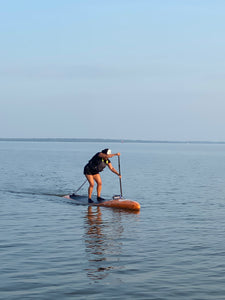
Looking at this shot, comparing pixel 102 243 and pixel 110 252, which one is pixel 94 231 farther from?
pixel 110 252

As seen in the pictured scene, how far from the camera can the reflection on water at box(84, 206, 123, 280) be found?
9.51m

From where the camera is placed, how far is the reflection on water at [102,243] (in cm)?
951

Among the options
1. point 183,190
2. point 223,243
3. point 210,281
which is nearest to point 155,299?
point 210,281

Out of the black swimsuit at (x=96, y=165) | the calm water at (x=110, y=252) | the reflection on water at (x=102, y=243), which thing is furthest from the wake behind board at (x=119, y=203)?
the black swimsuit at (x=96, y=165)

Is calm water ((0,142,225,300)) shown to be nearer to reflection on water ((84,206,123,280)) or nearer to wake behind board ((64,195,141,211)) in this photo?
reflection on water ((84,206,123,280))

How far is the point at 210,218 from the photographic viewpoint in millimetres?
16688

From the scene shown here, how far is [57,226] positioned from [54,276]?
5.68 metres

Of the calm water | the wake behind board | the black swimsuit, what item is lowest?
the calm water

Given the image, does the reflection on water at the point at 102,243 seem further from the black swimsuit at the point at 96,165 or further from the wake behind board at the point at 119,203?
the black swimsuit at the point at 96,165

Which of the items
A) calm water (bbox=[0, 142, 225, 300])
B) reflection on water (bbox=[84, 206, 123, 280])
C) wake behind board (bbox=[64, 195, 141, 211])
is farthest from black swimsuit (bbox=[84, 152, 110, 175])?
reflection on water (bbox=[84, 206, 123, 280])

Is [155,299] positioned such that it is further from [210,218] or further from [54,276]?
[210,218]

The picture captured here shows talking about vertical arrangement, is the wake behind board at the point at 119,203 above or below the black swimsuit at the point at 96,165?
below

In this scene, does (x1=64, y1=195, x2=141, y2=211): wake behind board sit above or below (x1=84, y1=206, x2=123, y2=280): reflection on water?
above

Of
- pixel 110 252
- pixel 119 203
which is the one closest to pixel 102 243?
pixel 110 252
